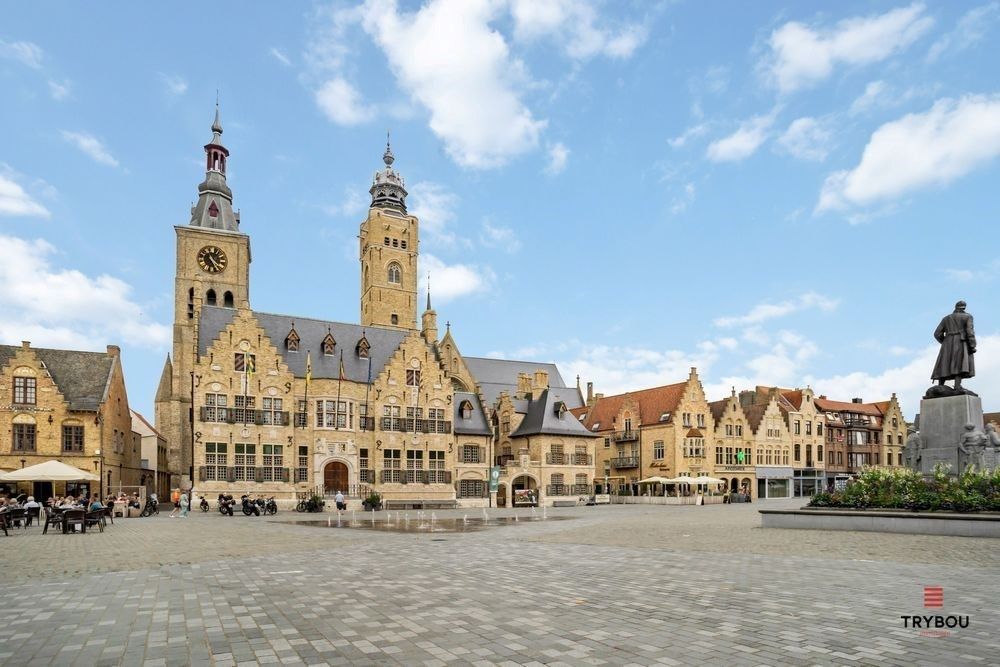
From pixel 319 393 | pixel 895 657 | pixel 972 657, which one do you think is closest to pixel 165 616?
pixel 895 657

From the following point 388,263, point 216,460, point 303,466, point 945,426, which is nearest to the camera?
point 945,426

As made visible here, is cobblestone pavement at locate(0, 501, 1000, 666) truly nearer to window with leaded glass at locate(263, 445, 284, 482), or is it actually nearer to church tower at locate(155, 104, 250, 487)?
window with leaded glass at locate(263, 445, 284, 482)

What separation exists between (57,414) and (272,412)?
13.7m

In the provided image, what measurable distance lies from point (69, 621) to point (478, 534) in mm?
16218

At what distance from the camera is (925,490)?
22000 mm

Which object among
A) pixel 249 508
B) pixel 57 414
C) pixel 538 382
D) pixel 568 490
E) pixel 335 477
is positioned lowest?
pixel 568 490

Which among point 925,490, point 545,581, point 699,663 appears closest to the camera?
point 699,663

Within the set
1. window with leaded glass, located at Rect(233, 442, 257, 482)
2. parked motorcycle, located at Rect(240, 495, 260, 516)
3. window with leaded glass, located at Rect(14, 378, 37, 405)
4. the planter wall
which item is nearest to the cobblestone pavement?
the planter wall

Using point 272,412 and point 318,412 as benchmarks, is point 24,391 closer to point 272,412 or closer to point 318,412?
point 272,412

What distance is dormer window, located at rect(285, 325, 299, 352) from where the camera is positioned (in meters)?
53.9

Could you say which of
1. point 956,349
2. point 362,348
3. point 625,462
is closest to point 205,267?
point 362,348

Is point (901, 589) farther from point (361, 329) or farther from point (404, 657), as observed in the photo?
point (361, 329)

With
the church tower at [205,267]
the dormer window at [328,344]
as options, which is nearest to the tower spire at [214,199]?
the church tower at [205,267]

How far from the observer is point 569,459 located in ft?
198
